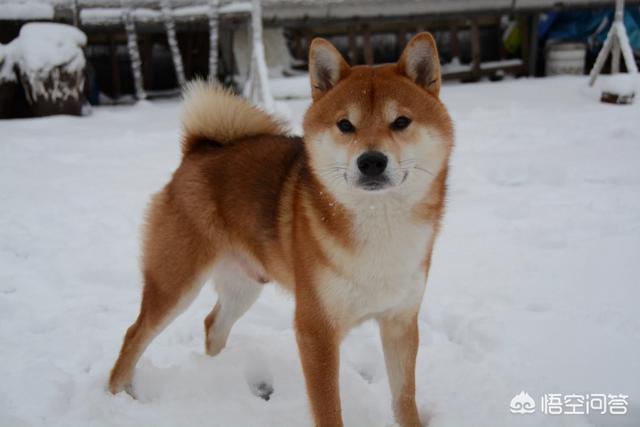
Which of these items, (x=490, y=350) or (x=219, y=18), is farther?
(x=219, y=18)

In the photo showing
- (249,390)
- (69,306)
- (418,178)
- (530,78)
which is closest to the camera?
(418,178)

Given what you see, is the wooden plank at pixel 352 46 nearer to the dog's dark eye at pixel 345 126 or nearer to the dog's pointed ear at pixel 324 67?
the dog's pointed ear at pixel 324 67

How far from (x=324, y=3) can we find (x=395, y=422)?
651 cm

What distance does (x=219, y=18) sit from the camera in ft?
24.7

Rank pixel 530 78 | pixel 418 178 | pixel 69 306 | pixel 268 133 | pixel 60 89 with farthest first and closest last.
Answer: pixel 530 78, pixel 60 89, pixel 69 306, pixel 268 133, pixel 418 178

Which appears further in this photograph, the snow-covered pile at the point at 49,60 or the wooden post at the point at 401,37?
the wooden post at the point at 401,37

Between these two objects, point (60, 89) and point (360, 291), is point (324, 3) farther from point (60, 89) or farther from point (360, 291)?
point (360, 291)

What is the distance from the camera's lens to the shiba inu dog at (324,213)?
2018 millimetres

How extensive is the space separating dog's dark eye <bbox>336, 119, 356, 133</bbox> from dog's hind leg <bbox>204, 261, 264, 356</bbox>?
94cm

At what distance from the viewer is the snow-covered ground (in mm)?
2369

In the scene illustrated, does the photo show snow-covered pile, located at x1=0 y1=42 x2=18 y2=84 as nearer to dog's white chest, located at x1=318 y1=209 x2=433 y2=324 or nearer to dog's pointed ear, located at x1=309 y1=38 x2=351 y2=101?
dog's pointed ear, located at x1=309 y1=38 x2=351 y2=101

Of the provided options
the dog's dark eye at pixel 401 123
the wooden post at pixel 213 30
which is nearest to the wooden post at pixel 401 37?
the wooden post at pixel 213 30

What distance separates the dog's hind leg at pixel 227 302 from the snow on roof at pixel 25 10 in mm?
5649

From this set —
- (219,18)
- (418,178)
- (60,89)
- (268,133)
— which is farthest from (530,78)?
(418,178)
